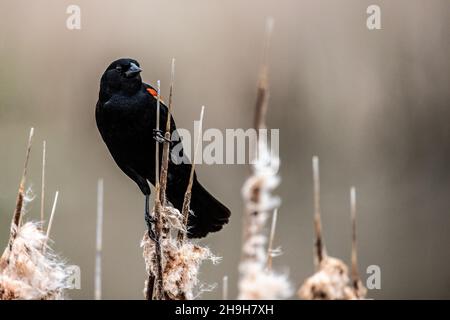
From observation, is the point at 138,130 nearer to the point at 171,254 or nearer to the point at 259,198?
the point at 171,254

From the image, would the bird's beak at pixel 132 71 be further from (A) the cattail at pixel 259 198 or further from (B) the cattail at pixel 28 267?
(A) the cattail at pixel 259 198

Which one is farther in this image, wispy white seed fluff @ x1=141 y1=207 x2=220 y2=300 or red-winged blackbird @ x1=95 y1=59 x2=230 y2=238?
red-winged blackbird @ x1=95 y1=59 x2=230 y2=238

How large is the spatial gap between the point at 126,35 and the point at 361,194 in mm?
1837

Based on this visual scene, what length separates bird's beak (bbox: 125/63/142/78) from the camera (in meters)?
3.02

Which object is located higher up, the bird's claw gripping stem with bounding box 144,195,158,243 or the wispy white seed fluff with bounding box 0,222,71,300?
the bird's claw gripping stem with bounding box 144,195,158,243

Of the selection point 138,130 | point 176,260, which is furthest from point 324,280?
point 138,130

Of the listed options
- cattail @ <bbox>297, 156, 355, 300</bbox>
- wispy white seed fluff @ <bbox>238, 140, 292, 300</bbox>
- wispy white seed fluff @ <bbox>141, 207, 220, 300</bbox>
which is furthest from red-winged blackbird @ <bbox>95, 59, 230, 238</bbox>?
wispy white seed fluff @ <bbox>238, 140, 292, 300</bbox>

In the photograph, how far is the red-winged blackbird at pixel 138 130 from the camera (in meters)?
3.03

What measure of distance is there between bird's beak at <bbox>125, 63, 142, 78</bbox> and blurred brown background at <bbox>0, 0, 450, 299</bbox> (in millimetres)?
951

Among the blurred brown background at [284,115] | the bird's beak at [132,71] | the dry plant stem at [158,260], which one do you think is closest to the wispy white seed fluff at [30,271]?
the dry plant stem at [158,260]

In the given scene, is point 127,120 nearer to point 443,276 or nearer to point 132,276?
point 132,276

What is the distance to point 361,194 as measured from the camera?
4.63 m

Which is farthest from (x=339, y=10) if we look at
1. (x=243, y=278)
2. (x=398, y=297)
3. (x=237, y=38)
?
(x=243, y=278)

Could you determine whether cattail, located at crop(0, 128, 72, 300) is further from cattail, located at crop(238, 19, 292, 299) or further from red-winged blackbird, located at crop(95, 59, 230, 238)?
red-winged blackbird, located at crop(95, 59, 230, 238)
